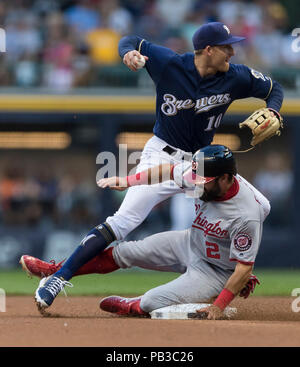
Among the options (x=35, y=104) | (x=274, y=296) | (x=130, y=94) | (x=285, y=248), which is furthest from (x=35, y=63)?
(x=274, y=296)

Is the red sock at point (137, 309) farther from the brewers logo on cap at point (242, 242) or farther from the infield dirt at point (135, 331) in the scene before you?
the brewers logo on cap at point (242, 242)

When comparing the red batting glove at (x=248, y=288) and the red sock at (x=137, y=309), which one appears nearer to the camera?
the red sock at (x=137, y=309)

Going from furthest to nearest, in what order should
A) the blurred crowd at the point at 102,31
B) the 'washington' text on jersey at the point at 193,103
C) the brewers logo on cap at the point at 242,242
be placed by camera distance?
the blurred crowd at the point at 102,31 < the 'washington' text on jersey at the point at 193,103 < the brewers logo on cap at the point at 242,242

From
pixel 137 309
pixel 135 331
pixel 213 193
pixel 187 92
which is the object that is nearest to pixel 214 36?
pixel 187 92

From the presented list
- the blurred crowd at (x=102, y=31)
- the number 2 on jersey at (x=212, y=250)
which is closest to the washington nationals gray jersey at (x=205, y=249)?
the number 2 on jersey at (x=212, y=250)

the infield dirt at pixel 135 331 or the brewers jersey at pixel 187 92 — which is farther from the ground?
the brewers jersey at pixel 187 92

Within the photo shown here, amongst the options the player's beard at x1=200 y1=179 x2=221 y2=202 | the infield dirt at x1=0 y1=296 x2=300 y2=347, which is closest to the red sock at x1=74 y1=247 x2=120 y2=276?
the infield dirt at x1=0 y1=296 x2=300 y2=347

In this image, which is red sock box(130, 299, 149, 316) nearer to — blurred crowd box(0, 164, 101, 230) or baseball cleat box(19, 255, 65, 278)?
baseball cleat box(19, 255, 65, 278)

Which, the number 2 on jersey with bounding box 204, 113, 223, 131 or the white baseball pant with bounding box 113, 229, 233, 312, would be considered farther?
the number 2 on jersey with bounding box 204, 113, 223, 131
